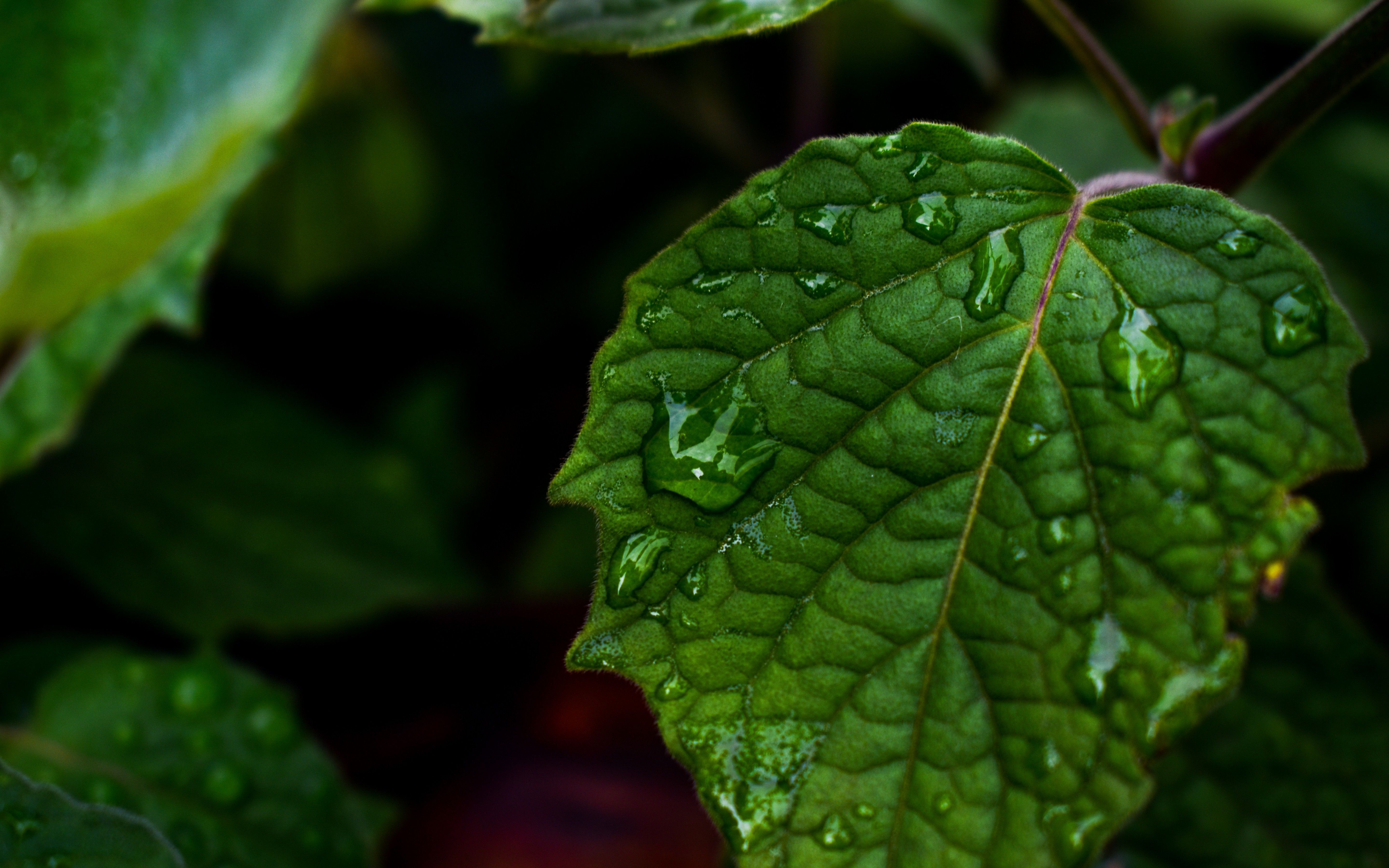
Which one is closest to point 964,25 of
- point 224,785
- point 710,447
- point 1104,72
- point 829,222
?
point 1104,72

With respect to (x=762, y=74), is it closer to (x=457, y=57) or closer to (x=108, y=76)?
(x=457, y=57)

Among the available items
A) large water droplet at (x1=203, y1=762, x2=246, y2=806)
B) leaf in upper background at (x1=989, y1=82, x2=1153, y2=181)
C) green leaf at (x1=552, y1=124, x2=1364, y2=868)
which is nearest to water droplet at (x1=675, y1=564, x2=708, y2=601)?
Answer: green leaf at (x1=552, y1=124, x2=1364, y2=868)

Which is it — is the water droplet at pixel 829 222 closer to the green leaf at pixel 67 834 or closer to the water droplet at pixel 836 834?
the water droplet at pixel 836 834

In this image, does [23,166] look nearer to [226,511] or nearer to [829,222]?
[226,511]

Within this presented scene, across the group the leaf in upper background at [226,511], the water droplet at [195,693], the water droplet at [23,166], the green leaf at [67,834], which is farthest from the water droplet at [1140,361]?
the water droplet at [23,166]

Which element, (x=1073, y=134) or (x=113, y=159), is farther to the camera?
(x=1073, y=134)

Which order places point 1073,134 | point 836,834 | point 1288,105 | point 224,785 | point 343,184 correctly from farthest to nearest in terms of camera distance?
1. point 343,184
2. point 1073,134
3. point 224,785
4. point 1288,105
5. point 836,834

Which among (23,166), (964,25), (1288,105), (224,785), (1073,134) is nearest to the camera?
(1288,105)
